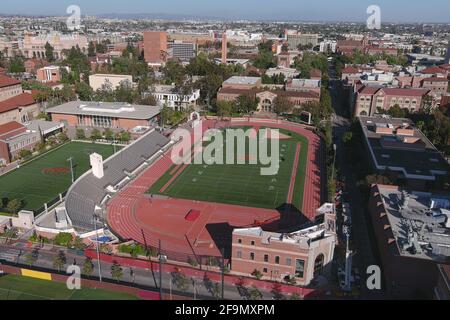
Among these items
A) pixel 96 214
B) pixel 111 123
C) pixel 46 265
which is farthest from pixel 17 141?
pixel 46 265

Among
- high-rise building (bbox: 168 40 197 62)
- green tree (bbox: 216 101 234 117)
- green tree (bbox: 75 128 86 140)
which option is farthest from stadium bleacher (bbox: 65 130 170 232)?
high-rise building (bbox: 168 40 197 62)

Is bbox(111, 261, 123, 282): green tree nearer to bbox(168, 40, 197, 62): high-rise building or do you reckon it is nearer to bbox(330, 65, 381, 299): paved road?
bbox(330, 65, 381, 299): paved road

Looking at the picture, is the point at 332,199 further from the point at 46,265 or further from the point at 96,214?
the point at 46,265

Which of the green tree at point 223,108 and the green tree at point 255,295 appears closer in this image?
the green tree at point 255,295

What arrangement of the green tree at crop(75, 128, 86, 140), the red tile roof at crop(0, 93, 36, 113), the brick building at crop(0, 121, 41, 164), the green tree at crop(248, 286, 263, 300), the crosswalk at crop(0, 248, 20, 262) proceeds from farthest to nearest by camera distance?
the red tile roof at crop(0, 93, 36, 113)
the green tree at crop(75, 128, 86, 140)
the brick building at crop(0, 121, 41, 164)
the crosswalk at crop(0, 248, 20, 262)
the green tree at crop(248, 286, 263, 300)

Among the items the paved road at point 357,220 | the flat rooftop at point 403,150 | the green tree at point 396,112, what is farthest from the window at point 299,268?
the green tree at point 396,112

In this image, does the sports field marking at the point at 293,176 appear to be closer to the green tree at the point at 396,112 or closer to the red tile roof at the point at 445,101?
the green tree at the point at 396,112
